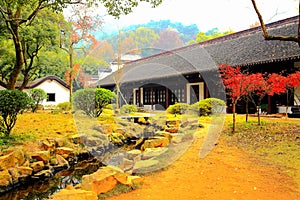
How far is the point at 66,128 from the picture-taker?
10773 mm

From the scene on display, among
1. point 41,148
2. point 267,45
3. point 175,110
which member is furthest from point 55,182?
point 267,45

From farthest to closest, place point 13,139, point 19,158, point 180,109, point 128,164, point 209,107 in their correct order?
point 180,109 → point 209,107 → point 13,139 → point 19,158 → point 128,164

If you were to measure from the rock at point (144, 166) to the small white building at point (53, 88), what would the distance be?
2030 cm

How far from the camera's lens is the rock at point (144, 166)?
5.49 m

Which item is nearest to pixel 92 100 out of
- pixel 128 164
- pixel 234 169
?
pixel 128 164

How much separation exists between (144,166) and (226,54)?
Result: 11495 millimetres

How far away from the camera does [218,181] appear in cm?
484

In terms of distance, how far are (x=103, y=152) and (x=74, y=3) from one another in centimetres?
471

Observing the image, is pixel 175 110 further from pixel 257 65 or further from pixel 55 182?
pixel 55 182

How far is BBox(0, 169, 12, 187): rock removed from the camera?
5529 millimetres

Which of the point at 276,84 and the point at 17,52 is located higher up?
the point at 17,52

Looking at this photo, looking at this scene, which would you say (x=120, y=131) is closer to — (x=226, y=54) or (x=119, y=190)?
(x=119, y=190)

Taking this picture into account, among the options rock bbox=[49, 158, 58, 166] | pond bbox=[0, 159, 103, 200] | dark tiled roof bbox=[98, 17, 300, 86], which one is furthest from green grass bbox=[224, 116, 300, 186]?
rock bbox=[49, 158, 58, 166]

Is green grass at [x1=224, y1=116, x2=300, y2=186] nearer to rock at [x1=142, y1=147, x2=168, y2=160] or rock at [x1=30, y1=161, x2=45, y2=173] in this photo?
rock at [x1=142, y1=147, x2=168, y2=160]
